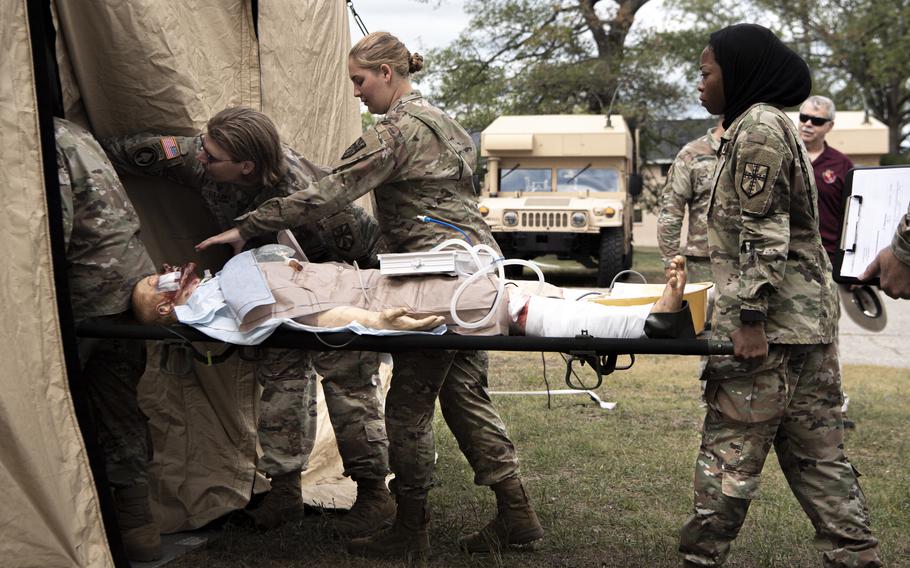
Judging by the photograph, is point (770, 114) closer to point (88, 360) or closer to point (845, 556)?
point (845, 556)

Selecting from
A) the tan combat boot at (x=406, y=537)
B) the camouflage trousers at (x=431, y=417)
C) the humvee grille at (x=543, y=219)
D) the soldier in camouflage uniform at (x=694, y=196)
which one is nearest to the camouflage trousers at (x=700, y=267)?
the soldier in camouflage uniform at (x=694, y=196)

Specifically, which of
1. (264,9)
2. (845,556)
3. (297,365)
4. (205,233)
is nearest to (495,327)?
(297,365)

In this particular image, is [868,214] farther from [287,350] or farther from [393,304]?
[287,350]

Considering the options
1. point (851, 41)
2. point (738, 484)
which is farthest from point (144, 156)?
point (851, 41)

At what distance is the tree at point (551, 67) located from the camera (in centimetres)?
2442

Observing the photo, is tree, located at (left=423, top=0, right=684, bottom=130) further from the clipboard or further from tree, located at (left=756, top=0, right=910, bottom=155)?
the clipboard

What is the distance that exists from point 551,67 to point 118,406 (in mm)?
21469

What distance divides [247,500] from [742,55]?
8.78 feet

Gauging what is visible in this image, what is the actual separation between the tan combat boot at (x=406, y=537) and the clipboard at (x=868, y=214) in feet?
6.05

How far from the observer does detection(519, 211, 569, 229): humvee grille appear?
14.4 metres

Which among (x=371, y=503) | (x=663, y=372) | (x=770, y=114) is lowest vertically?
(x=663, y=372)

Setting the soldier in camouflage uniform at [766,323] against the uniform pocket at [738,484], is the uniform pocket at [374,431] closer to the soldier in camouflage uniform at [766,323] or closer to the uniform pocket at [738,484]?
the soldier in camouflage uniform at [766,323]

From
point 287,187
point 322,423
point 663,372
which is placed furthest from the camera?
point 663,372

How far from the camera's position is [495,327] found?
3189mm
